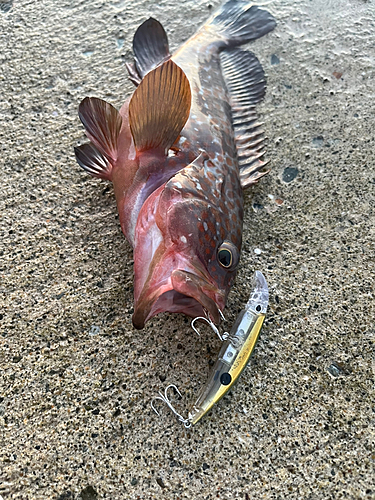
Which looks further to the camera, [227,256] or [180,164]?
[180,164]

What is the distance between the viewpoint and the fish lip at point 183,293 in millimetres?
1578

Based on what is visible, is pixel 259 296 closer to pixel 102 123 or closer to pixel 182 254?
pixel 182 254

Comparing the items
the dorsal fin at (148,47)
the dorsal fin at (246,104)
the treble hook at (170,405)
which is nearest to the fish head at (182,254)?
the treble hook at (170,405)

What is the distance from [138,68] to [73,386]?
1.80 m

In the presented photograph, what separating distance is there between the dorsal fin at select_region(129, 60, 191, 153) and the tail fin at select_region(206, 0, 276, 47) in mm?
1121

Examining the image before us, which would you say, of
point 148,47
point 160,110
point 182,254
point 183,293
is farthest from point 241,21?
point 183,293

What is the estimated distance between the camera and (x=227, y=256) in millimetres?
1833

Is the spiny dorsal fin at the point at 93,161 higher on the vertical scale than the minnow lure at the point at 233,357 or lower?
higher

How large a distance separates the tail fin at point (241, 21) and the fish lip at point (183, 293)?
A: 1.90 meters

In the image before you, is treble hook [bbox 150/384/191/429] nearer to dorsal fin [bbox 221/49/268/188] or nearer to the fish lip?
the fish lip

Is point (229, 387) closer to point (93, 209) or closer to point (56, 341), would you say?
point (56, 341)

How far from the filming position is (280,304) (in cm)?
215

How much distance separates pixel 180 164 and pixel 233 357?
2.90 feet

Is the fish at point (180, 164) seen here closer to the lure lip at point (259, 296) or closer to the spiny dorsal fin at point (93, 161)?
the spiny dorsal fin at point (93, 161)
